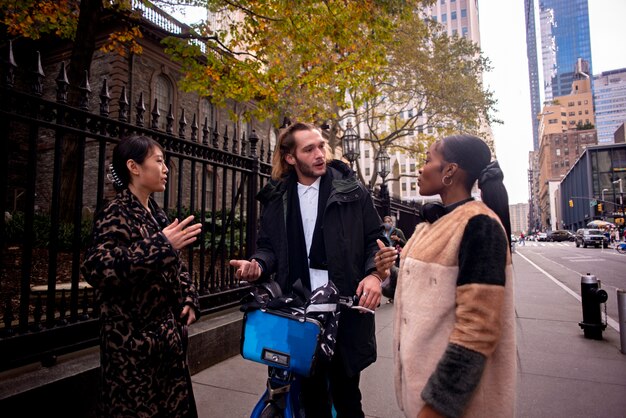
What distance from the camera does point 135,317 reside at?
6.50ft

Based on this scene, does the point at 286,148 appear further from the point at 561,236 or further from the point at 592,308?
the point at 561,236

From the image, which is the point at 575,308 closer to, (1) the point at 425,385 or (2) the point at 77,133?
(1) the point at 425,385

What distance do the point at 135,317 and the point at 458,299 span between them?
1602 mm

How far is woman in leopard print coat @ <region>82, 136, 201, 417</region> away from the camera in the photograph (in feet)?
6.26

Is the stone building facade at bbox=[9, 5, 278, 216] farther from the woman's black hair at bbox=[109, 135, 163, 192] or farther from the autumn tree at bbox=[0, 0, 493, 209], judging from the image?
the woman's black hair at bbox=[109, 135, 163, 192]

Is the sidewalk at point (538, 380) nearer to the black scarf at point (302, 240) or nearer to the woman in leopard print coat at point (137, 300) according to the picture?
the woman in leopard print coat at point (137, 300)

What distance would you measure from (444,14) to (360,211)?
349 feet

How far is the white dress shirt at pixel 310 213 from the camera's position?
2283 millimetres

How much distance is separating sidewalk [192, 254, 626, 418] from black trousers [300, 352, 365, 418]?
132 cm

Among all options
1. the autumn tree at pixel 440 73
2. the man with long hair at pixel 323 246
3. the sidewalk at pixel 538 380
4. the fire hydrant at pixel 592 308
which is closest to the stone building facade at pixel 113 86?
the autumn tree at pixel 440 73

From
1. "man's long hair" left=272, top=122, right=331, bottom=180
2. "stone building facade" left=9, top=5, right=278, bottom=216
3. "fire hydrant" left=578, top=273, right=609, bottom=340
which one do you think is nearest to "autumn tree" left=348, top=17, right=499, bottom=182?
"stone building facade" left=9, top=5, right=278, bottom=216

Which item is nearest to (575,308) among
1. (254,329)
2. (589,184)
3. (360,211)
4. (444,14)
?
(360,211)

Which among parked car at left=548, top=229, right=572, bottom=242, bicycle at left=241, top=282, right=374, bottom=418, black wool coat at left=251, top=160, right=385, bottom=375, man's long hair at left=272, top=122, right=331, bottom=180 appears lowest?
parked car at left=548, top=229, right=572, bottom=242

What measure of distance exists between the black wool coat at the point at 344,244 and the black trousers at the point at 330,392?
0.40 ft
